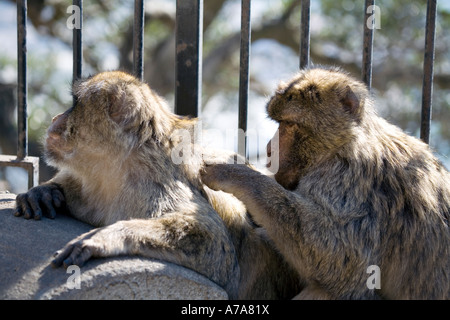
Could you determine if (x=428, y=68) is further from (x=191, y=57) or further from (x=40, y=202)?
(x=40, y=202)

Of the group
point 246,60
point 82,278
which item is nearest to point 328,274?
point 82,278

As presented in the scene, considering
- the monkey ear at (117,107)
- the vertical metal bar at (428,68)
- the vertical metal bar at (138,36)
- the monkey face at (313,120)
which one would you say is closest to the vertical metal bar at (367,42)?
the vertical metal bar at (428,68)

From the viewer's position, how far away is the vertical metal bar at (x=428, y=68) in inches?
127

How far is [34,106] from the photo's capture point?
8.98m

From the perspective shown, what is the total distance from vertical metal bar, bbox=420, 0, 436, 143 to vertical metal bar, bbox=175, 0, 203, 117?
1.32 m

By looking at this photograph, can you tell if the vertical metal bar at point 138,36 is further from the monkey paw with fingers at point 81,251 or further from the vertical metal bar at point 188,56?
the monkey paw with fingers at point 81,251

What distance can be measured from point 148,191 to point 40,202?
1.87 feet

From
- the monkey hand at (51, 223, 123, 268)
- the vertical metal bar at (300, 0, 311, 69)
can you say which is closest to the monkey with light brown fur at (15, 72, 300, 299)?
the monkey hand at (51, 223, 123, 268)

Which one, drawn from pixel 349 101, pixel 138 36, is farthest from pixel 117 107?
pixel 349 101

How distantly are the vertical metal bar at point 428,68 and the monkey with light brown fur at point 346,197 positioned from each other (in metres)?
0.48

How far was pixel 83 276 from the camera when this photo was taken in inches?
80.0

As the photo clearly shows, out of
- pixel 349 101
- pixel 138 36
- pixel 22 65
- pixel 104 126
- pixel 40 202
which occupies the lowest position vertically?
pixel 40 202
